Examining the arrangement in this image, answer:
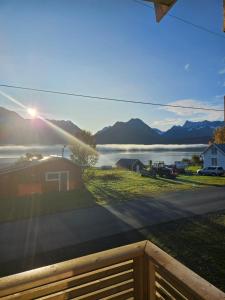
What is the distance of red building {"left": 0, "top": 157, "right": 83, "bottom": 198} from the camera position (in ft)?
72.5

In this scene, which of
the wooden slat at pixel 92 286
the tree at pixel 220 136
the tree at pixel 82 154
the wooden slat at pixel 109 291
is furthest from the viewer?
the tree at pixel 220 136

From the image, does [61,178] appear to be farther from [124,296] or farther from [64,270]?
[64,270]

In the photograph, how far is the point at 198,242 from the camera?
36.1ft

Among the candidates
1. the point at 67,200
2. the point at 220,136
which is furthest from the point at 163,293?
the point at 220,136

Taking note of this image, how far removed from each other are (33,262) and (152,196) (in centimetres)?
1377

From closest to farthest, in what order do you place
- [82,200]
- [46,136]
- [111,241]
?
[111,241] < [82,200] < [46,136]

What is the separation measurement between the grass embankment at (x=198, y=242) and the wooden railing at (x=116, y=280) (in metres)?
5.97

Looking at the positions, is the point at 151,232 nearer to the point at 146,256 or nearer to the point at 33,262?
the point at 33,262

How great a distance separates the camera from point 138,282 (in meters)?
3.01

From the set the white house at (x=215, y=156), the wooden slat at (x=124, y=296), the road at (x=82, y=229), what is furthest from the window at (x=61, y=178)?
the white house at (x=215, y=156)

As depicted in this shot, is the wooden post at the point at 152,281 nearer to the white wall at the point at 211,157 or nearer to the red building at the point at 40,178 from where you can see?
the red building at the point at 40,178

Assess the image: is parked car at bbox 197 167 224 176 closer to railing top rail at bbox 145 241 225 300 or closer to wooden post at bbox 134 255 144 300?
wooden post at bbox 134 255 144 300

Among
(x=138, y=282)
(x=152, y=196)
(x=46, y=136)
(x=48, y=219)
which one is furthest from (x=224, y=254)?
(x=46, y=136)

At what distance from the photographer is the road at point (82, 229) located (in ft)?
33.9
